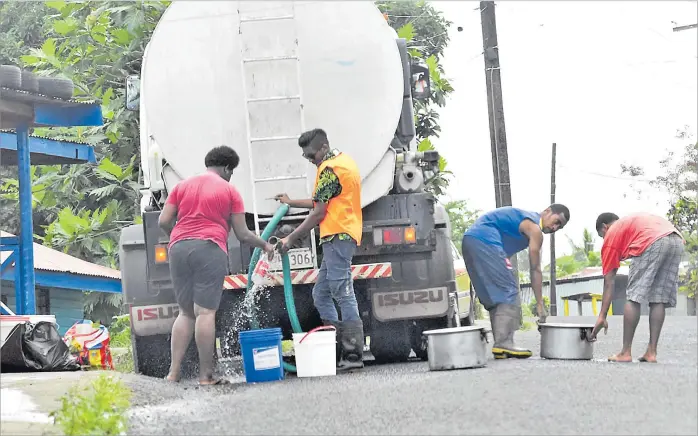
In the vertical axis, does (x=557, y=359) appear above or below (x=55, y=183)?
below

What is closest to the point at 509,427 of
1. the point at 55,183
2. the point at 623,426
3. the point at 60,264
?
the point at 623,426

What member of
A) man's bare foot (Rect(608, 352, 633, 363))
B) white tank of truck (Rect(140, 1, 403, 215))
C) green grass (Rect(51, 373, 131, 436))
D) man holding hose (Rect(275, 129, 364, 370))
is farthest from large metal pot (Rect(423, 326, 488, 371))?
green grass (Rect(51, 373, 131, 436))

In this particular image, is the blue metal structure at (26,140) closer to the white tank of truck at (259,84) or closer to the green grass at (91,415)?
the white tank of truck at (259,84)

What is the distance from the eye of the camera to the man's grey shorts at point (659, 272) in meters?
9.21

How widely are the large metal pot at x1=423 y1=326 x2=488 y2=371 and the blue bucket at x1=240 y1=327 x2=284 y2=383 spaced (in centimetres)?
113

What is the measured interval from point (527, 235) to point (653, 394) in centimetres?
318

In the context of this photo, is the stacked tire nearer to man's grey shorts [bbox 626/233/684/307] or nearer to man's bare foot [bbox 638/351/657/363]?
man's grey shorts [bbox 626/233/684/307]

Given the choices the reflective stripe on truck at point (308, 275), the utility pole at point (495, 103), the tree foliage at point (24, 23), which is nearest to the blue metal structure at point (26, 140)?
the reflective stripe on truck at point (308, 275)

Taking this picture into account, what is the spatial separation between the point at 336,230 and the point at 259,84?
4.37 ft

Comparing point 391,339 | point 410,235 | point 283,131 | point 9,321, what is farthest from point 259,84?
point 9,321

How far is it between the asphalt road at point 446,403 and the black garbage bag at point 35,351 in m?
1.55

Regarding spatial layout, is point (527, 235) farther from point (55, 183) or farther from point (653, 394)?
point (55, 183)

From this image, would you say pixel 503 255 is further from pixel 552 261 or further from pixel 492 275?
pixel 552 261

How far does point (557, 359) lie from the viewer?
9.22 metres
